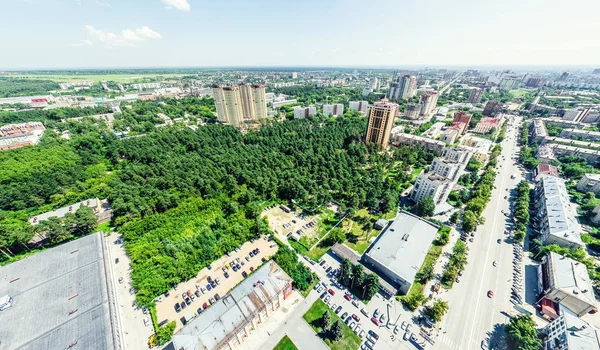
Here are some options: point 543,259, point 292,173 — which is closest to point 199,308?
point 292,173

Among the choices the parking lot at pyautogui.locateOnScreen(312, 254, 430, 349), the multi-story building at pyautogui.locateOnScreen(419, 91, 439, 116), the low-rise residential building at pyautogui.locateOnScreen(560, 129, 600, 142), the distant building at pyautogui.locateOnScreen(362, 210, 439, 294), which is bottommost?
the parking lot at pyautogui.locateOnScreen(312, 254, 430, 349)

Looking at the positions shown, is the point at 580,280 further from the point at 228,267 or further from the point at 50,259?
the point at 50,259

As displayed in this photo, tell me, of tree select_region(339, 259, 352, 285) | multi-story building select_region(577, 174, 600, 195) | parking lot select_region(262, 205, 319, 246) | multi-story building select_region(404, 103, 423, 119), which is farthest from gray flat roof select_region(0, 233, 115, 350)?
multi-story building select_region(404, 103, 423, 119)

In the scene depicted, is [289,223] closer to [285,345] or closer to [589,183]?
[285,345]

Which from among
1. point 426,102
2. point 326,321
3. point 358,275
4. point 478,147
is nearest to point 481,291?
point 358,275

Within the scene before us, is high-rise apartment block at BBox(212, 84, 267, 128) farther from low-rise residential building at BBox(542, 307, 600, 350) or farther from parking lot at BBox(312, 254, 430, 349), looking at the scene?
low-rise residential building at BBox(542, 307, 600, 350)
